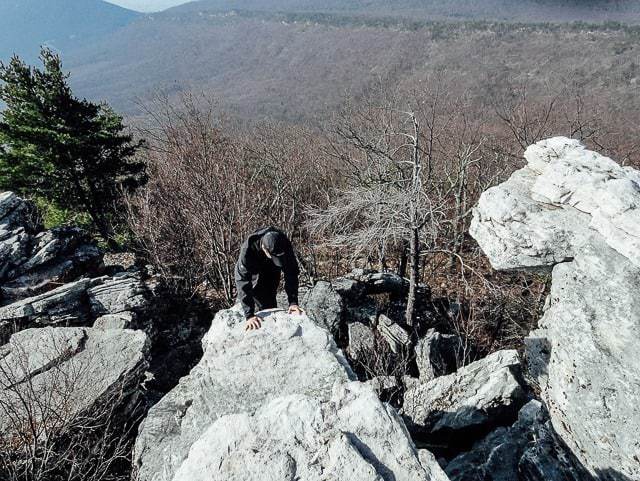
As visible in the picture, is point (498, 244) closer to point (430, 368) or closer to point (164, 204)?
point (430, 368)

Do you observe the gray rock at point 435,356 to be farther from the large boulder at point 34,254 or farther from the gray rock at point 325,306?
the large boulder at point 34,254

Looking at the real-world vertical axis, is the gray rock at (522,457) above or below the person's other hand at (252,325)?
below

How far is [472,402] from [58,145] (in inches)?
568

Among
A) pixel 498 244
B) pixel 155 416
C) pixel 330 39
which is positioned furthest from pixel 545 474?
pixel 330 39

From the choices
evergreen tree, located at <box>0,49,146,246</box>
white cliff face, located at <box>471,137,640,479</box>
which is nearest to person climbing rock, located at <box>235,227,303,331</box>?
white cliff face, located at <box>471,137,640,479</box>

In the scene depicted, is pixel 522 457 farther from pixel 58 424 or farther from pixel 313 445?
pixel 58 424

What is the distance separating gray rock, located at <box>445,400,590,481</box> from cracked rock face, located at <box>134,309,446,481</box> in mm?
2063

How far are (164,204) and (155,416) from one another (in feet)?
32.3

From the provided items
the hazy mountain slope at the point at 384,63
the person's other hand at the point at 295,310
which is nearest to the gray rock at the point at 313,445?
the person's other hand at the point at 295,310

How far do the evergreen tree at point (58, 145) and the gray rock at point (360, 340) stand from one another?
966 cm

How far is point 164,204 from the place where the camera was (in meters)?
14.0

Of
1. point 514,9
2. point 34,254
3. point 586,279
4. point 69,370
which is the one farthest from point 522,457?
point 34,254

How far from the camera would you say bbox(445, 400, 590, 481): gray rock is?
15.2 feet

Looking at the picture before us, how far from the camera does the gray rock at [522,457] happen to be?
15.2ft
